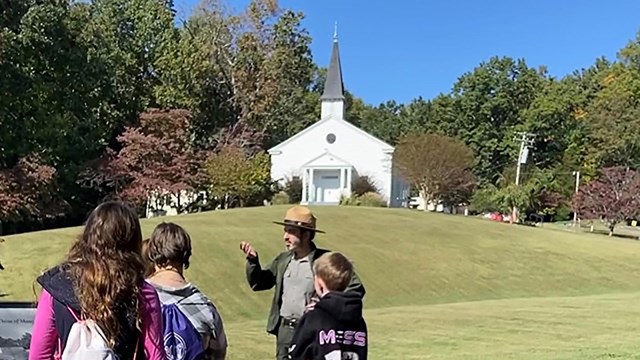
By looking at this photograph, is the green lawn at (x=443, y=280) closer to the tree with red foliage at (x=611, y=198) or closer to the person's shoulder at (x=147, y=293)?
the person's shoulder at (x=147, y=293)

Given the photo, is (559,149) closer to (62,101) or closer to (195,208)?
(195,208)

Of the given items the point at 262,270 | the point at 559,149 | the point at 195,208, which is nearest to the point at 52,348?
the point at 262,270

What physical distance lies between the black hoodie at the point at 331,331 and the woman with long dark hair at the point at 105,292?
127 centimetres

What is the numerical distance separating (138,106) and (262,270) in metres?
41.6

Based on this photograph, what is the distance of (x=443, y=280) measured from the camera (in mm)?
24594

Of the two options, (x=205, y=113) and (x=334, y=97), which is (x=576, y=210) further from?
(x=205, y=113)

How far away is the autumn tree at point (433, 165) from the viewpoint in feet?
173

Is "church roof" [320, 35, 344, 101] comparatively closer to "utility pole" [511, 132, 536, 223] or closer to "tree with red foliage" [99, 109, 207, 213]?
"utility pole" [511, 132, 536, 223]

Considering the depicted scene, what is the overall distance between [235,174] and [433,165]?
16.0 meters

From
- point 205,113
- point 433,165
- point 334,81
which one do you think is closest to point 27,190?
point 205,113

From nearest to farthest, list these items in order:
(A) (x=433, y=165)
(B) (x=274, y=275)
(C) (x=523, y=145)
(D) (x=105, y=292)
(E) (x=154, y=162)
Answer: (D) (x=105, y=292)
(B) (x=274, y=275)
(E) (x=154, y=162)
(A) (x=433, y=165)
(C) (x=523, y=145)

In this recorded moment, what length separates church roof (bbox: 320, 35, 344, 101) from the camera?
62719 mm

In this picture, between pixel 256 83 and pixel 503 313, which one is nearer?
pixel 503 313

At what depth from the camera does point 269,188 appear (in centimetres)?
4803
